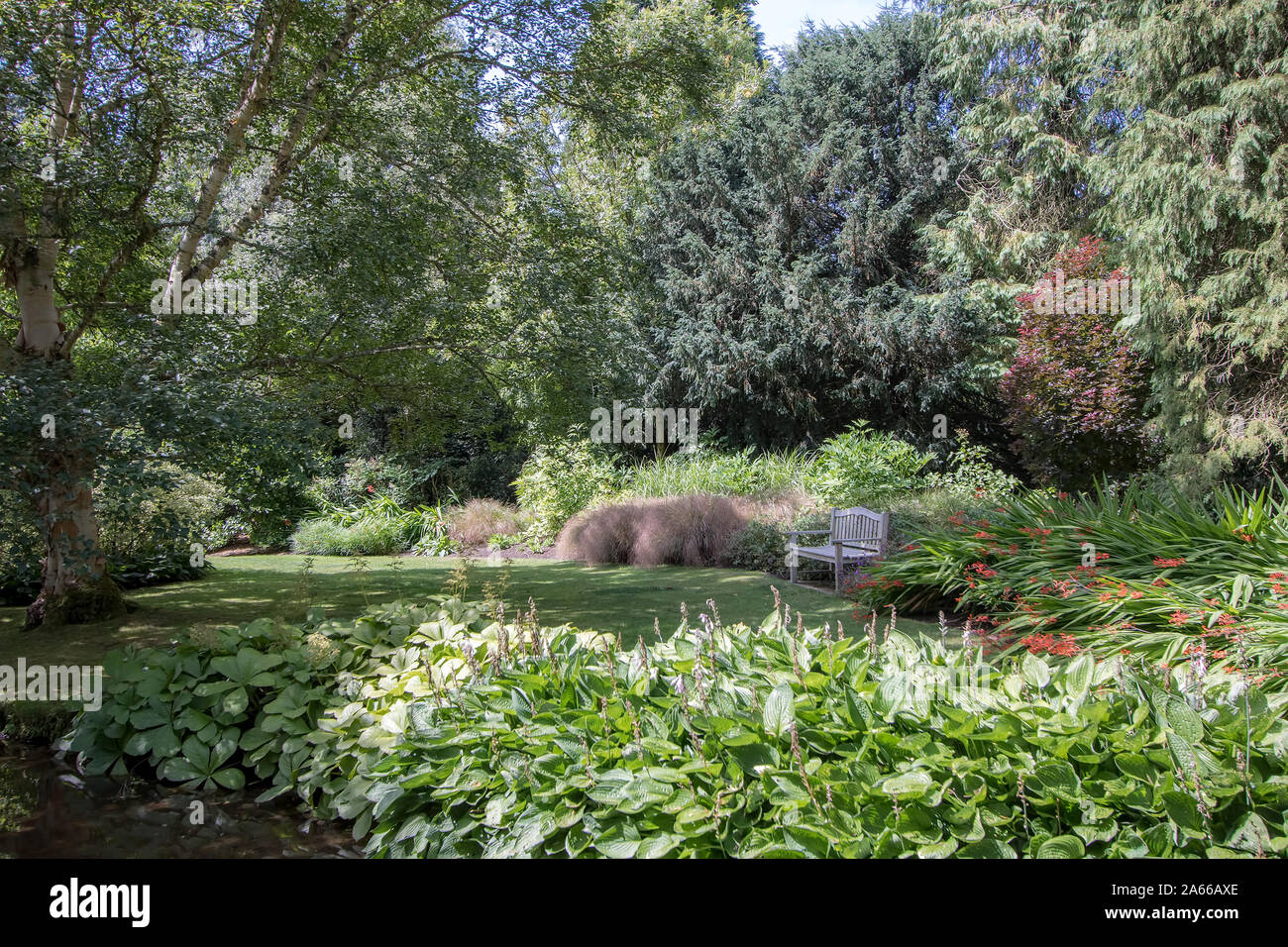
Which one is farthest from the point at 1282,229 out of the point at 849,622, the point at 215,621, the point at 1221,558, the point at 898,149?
the point at 215,621

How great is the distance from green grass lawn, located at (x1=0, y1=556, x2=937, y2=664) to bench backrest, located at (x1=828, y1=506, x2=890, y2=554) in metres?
0.75

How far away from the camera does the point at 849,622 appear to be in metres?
6.54

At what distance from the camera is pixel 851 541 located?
8547 millimetres

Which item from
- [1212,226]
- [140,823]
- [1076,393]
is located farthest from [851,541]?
[1212,226]

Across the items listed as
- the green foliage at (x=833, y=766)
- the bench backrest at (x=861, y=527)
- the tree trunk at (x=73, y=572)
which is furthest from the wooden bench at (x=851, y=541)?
the tree trunk at (x=73, y=572)

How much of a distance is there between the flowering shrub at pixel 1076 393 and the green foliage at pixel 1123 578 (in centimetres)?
549

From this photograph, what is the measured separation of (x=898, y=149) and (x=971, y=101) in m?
1.84

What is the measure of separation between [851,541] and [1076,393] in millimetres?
5200

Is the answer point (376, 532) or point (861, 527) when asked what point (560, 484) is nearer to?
point (376, 532)

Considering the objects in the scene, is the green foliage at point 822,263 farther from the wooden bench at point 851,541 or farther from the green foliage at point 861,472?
the wooden bench at point 851,541

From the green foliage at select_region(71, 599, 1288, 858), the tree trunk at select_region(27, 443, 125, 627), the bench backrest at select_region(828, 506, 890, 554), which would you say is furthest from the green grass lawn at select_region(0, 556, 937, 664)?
the green foliage at select_region(71, 599, 1288, 858)

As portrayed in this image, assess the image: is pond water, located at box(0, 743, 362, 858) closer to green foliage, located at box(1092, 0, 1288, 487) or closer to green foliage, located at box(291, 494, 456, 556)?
green foliage, located at box(291, 494, 456, 556)

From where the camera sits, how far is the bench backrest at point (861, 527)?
822cm
